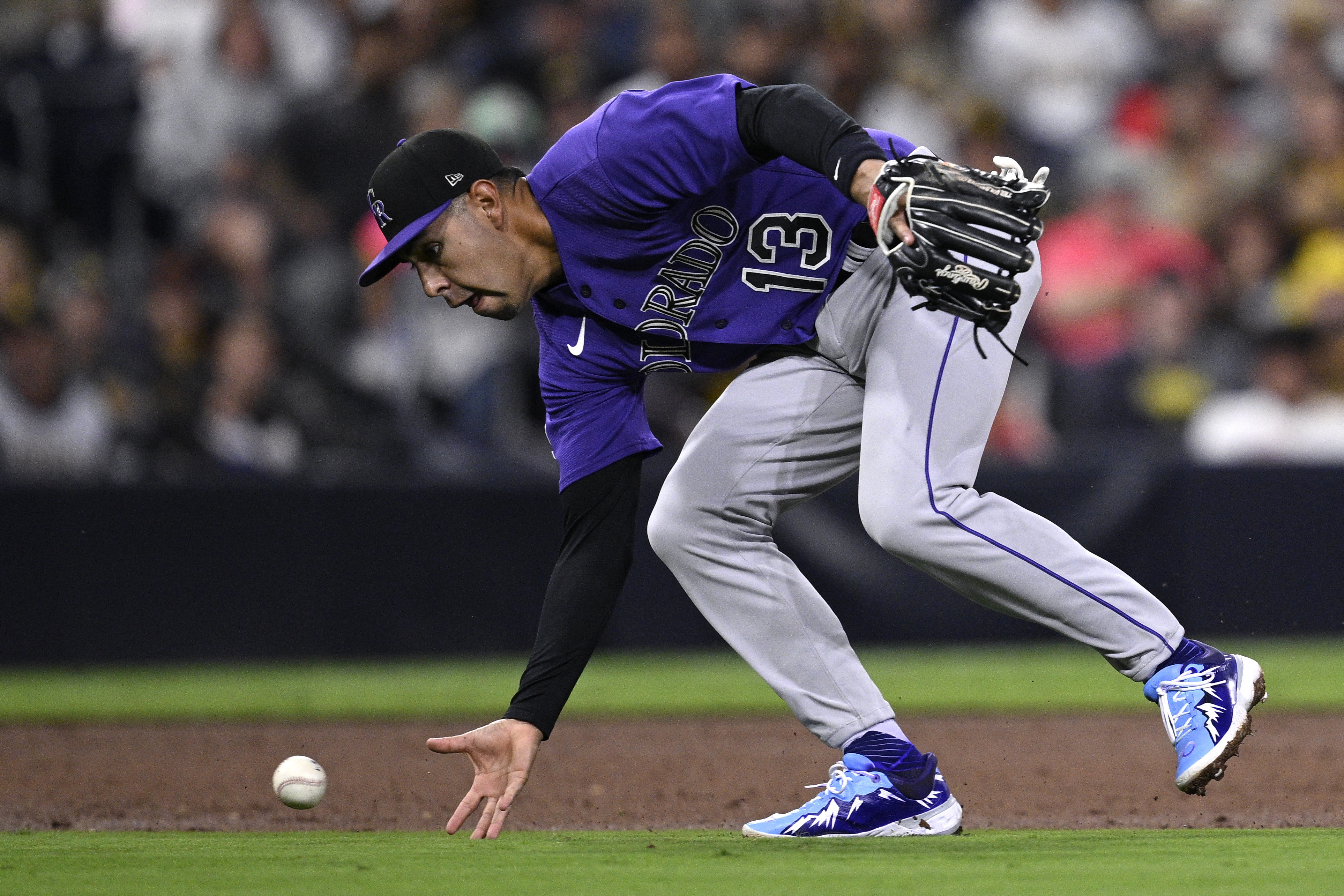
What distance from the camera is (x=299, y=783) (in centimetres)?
399

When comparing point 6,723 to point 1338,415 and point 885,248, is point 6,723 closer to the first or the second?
point 885,248

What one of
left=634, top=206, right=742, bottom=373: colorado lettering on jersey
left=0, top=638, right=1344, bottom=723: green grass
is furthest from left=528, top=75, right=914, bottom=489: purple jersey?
left=0, top=638, right=1344, bottom=723: green grass

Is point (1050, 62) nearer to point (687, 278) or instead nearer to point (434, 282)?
point (687, 278)

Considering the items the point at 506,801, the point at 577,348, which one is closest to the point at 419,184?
the point at 577,348

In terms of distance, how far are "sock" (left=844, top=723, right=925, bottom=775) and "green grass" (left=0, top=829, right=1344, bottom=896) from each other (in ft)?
0.51

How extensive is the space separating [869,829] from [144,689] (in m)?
4.69

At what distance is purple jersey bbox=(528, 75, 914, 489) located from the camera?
3.32m

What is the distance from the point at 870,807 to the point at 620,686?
399 cm

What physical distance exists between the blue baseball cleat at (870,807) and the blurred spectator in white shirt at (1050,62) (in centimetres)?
664

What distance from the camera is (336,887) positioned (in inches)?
111

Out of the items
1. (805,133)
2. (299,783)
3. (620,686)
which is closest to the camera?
(805,133)

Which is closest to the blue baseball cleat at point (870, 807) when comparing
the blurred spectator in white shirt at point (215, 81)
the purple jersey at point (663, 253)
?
the purple jersey at point (663, 253)

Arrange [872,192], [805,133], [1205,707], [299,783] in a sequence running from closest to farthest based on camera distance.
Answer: [872,192] → [805,133] → [1205,707] → [299,783]

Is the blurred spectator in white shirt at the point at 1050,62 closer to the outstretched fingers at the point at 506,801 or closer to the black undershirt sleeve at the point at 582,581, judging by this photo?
the black undershirt sleeve at the point at 582,581
